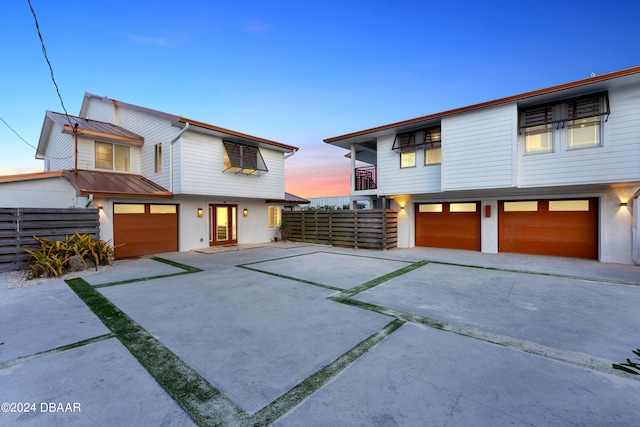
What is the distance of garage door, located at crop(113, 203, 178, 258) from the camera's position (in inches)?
400

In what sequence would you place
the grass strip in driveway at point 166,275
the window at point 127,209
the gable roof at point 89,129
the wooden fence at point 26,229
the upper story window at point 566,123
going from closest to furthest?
the grass strip in driveway at point 166,275, the wooden fence at point 26,229, the upper story window at point 566,123, the window at point 127,209, the gable roof at point 89,129

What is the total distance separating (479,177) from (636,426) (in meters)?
8.79

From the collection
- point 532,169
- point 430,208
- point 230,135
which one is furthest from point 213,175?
point 532,169

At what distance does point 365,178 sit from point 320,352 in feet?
37.5

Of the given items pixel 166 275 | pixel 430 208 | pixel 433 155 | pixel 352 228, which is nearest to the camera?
pixel 166 275

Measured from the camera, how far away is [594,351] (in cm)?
315

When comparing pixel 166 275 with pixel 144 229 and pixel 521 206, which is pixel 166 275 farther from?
pixel 521 206

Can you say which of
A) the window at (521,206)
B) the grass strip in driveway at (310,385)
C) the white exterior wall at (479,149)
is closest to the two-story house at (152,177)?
the white exterior wall at (479,149)

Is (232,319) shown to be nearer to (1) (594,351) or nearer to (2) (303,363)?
(2) (303,363)

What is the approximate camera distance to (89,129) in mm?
10945

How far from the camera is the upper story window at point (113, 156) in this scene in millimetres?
11469

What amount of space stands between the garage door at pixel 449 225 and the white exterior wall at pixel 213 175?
7.65 m

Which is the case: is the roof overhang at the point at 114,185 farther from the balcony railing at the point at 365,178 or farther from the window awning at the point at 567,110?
the window awning at the point at 567,110

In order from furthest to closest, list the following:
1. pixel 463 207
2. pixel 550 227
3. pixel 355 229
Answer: pixel 355 229
pixel 463 207
pixel 550 227
